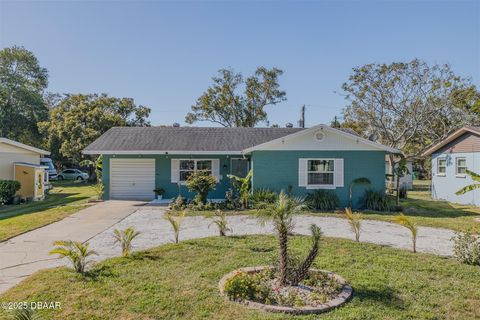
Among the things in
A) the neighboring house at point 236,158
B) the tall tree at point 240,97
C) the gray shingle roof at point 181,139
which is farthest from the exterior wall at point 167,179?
the tall tree at point 240,97

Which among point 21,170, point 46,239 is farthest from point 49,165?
point 46,239

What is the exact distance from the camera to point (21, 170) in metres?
18.2

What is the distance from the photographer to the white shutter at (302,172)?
15.4 metres

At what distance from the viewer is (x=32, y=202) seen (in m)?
17.5

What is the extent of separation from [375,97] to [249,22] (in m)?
16.0

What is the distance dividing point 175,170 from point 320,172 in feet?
Answer: 27.7

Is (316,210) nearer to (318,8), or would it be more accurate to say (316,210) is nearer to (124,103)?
(318,8)

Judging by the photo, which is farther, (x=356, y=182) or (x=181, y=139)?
(x=181, y=139)

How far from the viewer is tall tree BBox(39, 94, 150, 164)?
29375mm

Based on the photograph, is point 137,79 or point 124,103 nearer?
point 137,79

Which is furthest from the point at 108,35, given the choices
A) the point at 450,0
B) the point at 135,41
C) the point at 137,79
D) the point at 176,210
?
the point at 450,0

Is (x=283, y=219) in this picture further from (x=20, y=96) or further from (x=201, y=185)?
(x=20, y=96)

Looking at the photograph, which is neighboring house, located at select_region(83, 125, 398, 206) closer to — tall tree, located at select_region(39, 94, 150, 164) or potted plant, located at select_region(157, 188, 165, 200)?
potted plant, located at select_region(157, 188, 165, 200)

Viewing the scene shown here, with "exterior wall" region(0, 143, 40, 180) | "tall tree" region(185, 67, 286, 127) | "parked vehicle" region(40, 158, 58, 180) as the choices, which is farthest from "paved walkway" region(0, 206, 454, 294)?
"tall tree" region(185, 67, 286, 127)
